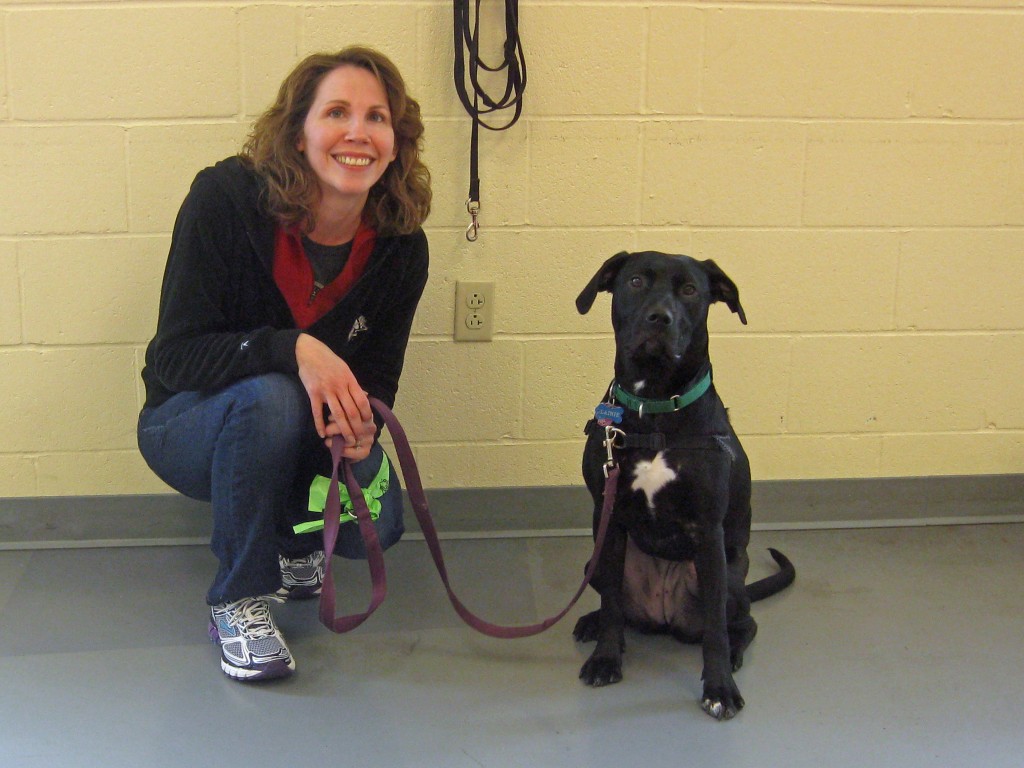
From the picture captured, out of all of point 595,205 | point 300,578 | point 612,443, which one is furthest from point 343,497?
point 595,205

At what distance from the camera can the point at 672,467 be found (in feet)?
5.93

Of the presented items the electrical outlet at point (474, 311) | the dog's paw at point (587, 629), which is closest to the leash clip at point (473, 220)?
the electrical outlet at point (474, 311)

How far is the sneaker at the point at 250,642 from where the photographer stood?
184 cm

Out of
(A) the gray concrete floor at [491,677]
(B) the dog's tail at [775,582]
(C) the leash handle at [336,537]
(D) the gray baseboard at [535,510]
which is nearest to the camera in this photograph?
(A) the gray concrete floor at [491,677]

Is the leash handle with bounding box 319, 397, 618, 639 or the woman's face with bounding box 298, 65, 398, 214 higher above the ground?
the woman's face with bounding box 298, 65, 398, 214

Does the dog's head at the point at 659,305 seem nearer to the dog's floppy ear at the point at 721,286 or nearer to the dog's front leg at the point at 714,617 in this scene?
the dog's floppy ear at the point at 721,286

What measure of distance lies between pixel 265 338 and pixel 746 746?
1108 mm

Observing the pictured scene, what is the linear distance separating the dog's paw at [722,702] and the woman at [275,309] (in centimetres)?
72

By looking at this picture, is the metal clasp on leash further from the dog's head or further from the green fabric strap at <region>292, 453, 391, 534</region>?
the green fabric strap at <region>292, 453, 391, 534</region>

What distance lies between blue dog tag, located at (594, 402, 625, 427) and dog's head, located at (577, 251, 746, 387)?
71 millimetres

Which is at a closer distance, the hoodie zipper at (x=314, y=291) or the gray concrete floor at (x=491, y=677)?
the gray concrete floor at (x=491, y=677)

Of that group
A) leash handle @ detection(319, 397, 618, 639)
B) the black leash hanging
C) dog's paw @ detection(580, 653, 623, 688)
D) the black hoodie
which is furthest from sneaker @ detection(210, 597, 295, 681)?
the black leash hanging

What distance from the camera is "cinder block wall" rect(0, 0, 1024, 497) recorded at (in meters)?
2.27

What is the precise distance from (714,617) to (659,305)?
0.57m
